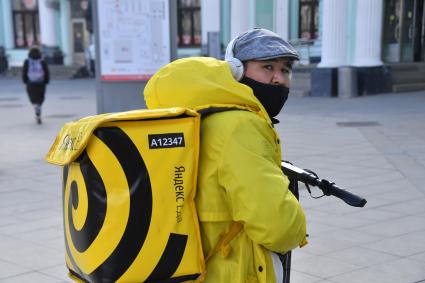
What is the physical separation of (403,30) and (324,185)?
20.1 meters

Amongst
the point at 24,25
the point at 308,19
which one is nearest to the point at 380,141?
the point at 308,19

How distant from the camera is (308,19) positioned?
2445cm

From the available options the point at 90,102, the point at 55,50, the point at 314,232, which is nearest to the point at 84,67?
the point at 55,50

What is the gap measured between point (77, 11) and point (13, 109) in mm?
18219

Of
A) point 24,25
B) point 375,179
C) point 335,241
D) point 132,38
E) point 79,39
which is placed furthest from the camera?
point 24,25

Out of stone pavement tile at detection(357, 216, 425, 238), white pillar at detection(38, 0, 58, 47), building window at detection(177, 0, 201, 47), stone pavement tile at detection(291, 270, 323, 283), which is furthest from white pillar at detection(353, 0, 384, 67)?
white pillar at detection(38, 0, 58, 47)

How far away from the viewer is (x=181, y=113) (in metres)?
1.66

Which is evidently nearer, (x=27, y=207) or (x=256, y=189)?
(x=256, y=189)

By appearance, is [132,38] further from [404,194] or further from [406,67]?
[406,67]

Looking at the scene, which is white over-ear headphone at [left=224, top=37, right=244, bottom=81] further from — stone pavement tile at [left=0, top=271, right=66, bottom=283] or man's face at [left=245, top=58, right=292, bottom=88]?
stone pavement tile at [left=0, top=271, right=66, bottom=283]

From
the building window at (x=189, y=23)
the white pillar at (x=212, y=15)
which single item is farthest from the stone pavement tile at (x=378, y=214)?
the building window at (x=189, y=23)

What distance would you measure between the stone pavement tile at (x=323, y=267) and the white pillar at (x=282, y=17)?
67.6ft

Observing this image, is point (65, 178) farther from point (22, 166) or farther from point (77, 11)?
point (77, 11)

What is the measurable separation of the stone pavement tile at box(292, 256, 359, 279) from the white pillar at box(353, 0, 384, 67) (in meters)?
13.9
